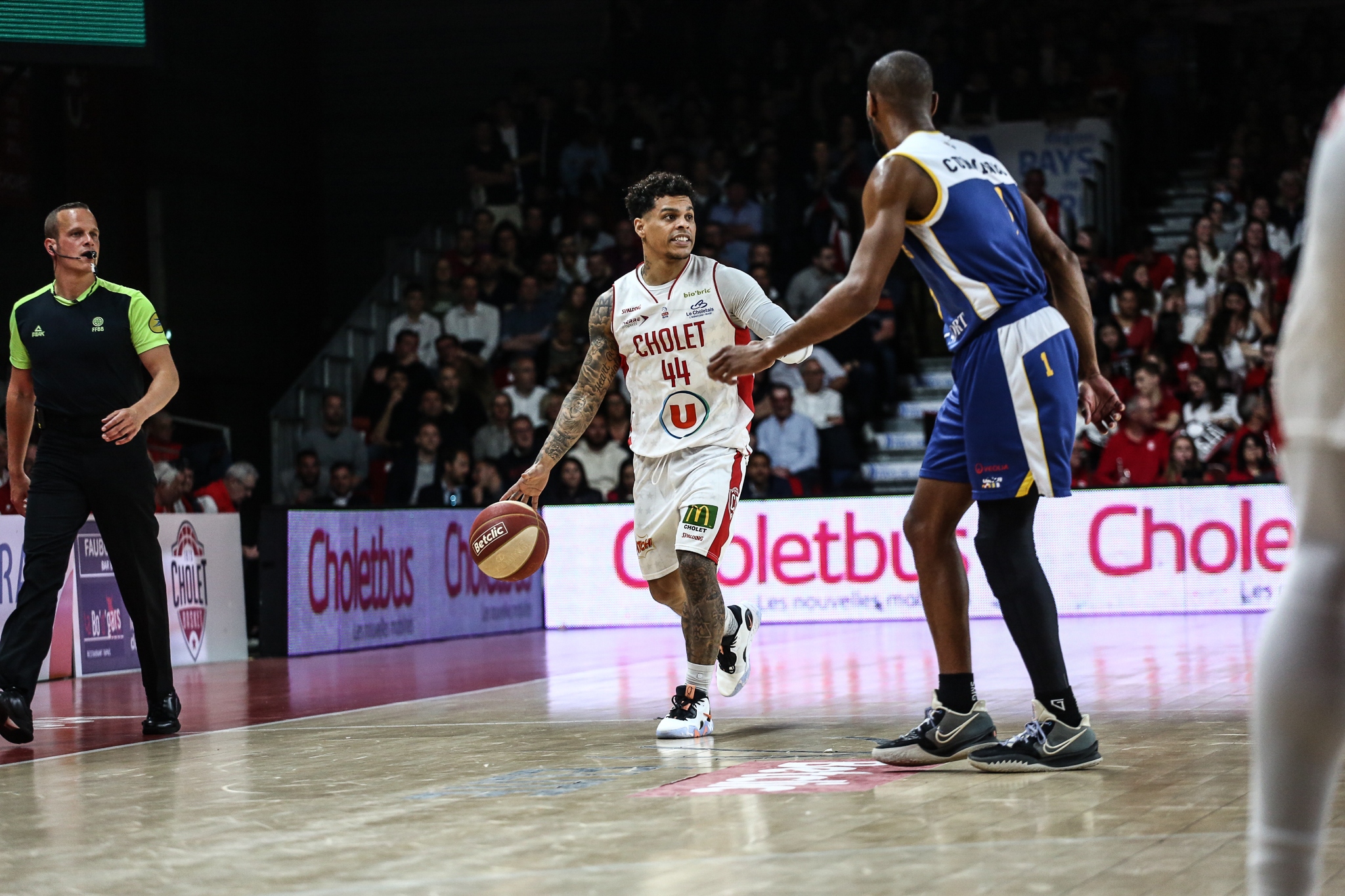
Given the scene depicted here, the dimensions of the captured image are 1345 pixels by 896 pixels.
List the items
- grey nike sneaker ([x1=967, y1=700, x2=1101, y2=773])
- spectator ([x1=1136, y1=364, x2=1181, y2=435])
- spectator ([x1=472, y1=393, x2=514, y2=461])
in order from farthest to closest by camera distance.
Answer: spectator ([x1=472, y1=393, x2=514, y2=461]) < spectator ([x1=1136, y1=364, x2=1181, y2=435]) < grey nike sneaker ([x1=967, y1=700, x2=1101, y2=773])

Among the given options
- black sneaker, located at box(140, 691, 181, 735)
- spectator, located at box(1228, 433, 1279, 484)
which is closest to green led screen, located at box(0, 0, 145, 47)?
black sneaker, located at box(140, 691, 181, 735)

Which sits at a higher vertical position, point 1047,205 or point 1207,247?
point 1047,205

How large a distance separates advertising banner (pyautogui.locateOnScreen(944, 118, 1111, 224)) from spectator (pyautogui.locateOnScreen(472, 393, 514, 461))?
18.8ft

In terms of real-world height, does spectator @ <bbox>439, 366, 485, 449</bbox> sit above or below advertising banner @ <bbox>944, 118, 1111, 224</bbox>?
below

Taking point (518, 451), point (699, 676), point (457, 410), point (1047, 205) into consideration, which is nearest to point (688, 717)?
→ point (699, 676)

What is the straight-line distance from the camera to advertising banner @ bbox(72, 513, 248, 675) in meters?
10.3

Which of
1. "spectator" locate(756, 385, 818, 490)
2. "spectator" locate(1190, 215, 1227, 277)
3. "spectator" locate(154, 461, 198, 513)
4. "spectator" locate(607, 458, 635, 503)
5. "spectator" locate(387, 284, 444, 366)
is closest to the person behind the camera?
"spectator" locate(154, 461, 198, 513)

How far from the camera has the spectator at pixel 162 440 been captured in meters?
13.2

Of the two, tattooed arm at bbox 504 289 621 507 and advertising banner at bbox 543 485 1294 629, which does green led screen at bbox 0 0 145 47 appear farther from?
tattooed arm at bbox 504 289 621 507

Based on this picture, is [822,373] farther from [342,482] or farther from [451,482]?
[342,482]

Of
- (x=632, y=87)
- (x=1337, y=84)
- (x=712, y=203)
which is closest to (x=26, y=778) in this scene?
(x=712, y=203)

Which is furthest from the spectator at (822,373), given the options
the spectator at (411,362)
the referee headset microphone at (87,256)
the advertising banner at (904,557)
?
the referee headset microphone at (87,256)

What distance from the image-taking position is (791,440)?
14.6 m

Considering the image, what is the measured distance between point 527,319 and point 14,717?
11.0 metres
